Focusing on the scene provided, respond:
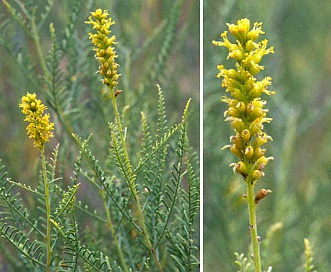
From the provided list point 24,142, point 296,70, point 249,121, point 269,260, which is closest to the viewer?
point 249,121

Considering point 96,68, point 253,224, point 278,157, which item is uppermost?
point 278,157

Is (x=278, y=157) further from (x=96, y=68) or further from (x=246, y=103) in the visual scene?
(x=246, y=103)

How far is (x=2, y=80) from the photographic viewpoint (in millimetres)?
1788

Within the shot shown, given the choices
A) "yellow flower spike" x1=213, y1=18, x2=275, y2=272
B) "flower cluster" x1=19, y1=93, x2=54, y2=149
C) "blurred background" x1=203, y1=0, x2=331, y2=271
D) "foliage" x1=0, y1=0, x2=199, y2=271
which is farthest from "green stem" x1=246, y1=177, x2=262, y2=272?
"blurred background" x1=203, y1=0, x2=331, y2=271

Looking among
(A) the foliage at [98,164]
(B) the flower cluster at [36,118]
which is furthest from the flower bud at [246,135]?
(B) the flower cluster at [36,118]

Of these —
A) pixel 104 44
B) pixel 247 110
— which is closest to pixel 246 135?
pixel 247 110

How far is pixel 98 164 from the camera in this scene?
45.0 inches

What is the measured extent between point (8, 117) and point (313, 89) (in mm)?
1209

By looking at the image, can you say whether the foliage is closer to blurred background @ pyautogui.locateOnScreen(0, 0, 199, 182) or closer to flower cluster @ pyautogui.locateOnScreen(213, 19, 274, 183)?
blurred background @ pyautogui.locateOnScreen(0, 0, 199, 182)

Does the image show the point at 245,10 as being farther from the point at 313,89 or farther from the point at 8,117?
the point at 313,89

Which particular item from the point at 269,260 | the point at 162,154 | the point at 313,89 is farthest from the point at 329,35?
the point at 162,154

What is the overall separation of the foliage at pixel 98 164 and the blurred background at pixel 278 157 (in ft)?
0.38

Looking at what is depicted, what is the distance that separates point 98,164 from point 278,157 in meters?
0.90

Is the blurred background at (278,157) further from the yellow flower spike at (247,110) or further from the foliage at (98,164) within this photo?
the yellow flower spike at (247,110)
